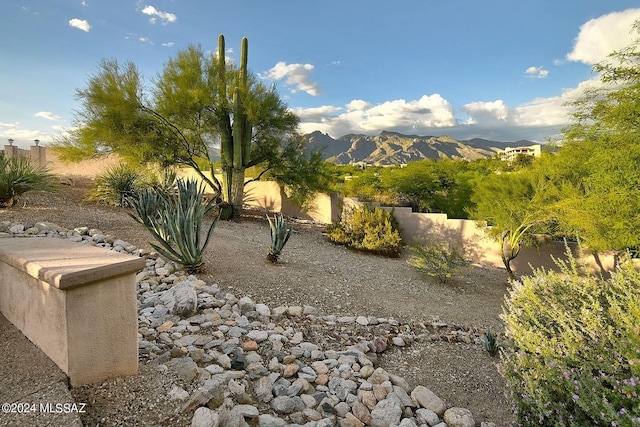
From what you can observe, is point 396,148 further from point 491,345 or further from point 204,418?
point 204,418

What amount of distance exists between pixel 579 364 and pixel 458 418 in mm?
939

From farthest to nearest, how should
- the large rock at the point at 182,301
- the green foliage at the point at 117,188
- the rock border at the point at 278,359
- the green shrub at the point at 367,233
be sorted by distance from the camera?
the green shrub at the point at 367,233 → the green foliage at the point at 117,188 → the large rock at the point at 182,301 → the rock border at the point at 278,359

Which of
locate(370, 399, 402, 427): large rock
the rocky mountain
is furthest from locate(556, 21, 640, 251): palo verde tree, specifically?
the rocky mountain

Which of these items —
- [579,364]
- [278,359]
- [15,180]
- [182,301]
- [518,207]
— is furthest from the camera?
[518,207]

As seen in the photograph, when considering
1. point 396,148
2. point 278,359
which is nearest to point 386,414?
point 278,359

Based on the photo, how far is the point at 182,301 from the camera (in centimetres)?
398

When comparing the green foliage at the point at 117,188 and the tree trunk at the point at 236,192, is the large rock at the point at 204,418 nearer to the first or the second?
the green foliage at the point at 117,188

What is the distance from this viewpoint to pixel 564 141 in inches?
374

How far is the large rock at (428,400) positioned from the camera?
293 centimetres

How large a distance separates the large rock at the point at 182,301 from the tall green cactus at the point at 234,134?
8.19 meters

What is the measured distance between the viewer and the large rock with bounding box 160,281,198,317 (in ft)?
12.9

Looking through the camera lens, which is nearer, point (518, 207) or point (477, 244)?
point (518, 207)

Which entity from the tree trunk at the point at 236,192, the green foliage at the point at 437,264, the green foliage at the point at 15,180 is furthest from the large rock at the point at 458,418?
the tree trunk at the point at 236,192

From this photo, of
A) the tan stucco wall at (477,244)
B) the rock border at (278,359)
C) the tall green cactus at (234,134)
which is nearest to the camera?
the rock border at (278,359)
